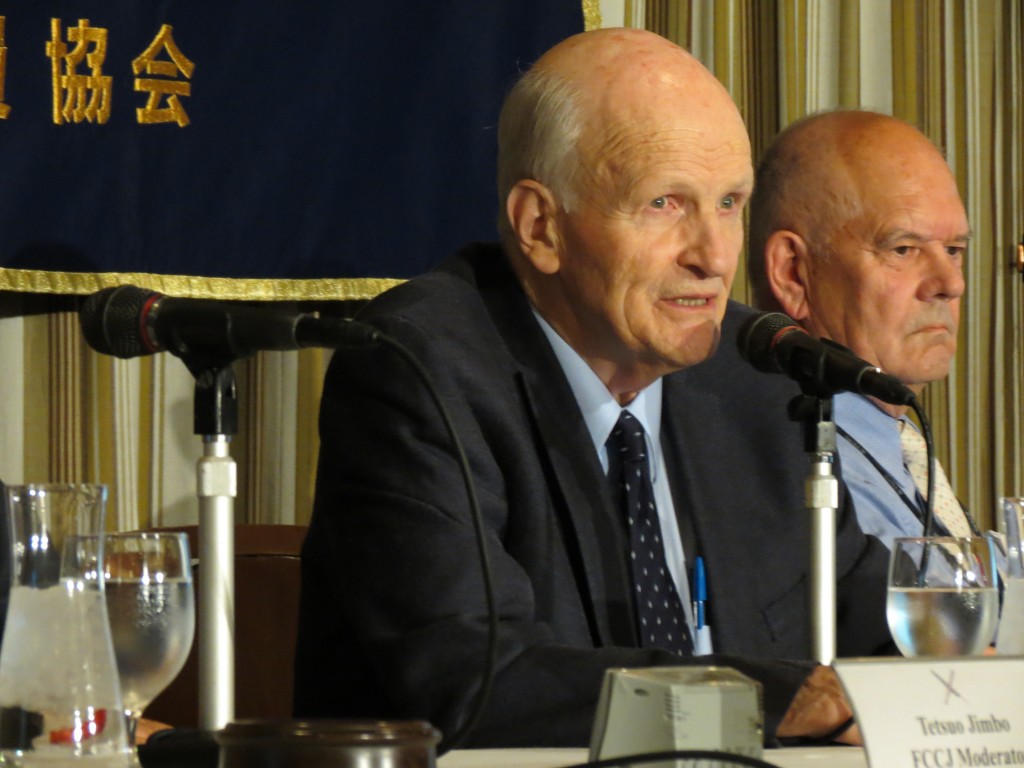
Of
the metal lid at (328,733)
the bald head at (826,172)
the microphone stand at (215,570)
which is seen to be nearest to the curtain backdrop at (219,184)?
the bald head at (826,172)

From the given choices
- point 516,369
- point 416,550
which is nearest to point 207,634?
point 416,550

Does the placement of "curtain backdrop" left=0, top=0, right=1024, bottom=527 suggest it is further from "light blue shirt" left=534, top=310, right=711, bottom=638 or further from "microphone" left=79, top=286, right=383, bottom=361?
"microphone" left=79, top=286, right=383, bottom=361

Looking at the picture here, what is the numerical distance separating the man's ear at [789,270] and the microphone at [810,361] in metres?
0.96

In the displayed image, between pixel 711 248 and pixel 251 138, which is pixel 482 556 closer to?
pixel 711 248

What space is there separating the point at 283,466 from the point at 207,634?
162 cm

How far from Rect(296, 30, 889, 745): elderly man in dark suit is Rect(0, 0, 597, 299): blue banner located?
74cm

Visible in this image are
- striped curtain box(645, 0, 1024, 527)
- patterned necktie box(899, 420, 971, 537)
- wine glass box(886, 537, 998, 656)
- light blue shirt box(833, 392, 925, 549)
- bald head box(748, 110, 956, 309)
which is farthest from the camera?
striped curtain box(645, 0, 1024, 527)

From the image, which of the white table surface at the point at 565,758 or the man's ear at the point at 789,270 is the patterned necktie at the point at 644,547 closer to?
the white table surface at the point at 565,758

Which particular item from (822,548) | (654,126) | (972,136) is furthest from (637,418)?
(972,136)

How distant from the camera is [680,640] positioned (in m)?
1.67

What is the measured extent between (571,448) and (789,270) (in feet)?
2.93

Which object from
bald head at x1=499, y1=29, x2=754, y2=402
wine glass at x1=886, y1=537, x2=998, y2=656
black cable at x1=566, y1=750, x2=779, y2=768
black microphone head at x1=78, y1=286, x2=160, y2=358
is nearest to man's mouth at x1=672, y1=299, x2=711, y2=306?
bald head at x1=499, y1=29, x2=754, y2=402

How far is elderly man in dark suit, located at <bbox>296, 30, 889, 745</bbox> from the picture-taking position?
1.43m

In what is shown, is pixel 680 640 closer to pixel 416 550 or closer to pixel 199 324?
pixel 416 550
